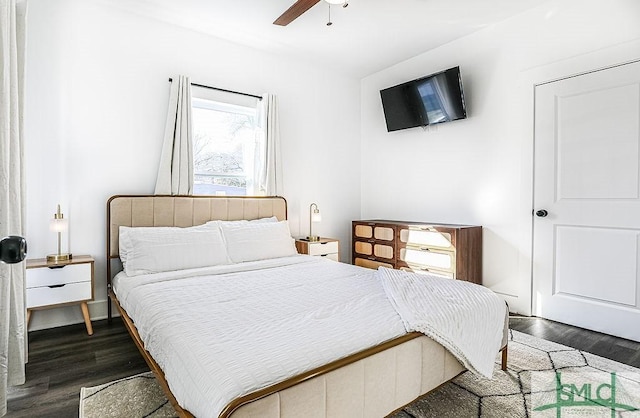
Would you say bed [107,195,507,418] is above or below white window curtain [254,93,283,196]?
below

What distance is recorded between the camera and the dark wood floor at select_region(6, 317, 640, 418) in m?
1.91

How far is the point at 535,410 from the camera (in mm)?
1830

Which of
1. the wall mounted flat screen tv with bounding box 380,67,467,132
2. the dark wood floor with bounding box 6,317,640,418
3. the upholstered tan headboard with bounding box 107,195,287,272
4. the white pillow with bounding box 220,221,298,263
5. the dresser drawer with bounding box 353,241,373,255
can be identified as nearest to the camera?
the dark wood floor with bounding box 6,317,640,418

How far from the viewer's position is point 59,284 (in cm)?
274

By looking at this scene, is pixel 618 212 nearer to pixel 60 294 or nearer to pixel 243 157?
pixel 243 157

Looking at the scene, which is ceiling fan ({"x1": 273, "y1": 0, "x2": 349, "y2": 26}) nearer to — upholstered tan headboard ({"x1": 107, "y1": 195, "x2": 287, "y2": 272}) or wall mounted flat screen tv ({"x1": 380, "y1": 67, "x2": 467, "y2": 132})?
wall mounted flat screen tv ({"x1": 380, "y1": 67, "x2": 467, "y2": 132})

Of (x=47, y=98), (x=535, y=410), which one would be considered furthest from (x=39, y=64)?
(x=535, y=410)

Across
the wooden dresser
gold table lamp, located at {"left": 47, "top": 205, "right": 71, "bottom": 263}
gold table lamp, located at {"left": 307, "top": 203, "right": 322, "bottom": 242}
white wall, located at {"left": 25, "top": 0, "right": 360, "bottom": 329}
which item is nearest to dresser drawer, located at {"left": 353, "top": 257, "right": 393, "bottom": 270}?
the wooden dresser

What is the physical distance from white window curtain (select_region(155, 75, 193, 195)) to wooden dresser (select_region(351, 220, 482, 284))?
2248mm

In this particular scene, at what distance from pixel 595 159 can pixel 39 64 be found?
188 inches

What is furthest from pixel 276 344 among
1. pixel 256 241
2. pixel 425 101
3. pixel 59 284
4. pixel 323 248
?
pixel 425 101

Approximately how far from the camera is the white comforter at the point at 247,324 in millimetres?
1224

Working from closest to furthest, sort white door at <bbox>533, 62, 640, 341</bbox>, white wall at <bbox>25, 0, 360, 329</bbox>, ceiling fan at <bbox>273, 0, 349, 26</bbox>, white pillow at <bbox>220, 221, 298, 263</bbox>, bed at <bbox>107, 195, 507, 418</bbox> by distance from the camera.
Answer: bed at <bbox>107, 195, 507, 418</bbox>
ceiling fan at <bbox>273, 0, 349, 26</bbox>
white door at <bbox>533, 62, 640, 341</bbox>
white wall at <bbox>25, 0, 360, 329</bbox>
white pillow at <bbox>220, 221, 298, 263</bbox>

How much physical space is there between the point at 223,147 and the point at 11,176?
250 cm
